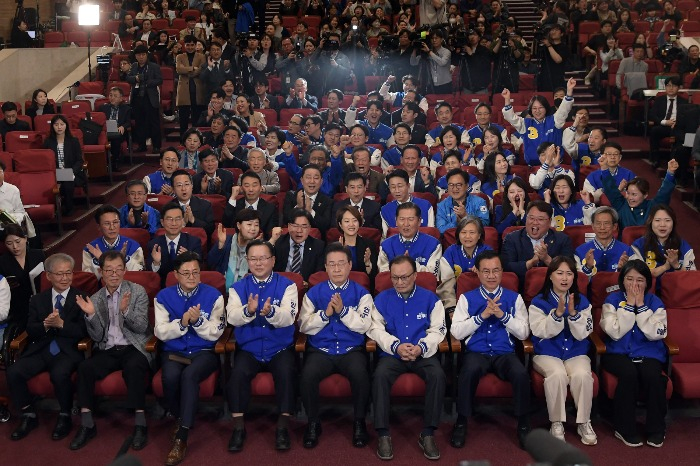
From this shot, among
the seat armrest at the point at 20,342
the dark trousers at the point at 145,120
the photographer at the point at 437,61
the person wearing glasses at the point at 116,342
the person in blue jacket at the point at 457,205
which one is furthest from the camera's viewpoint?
the photographer at the point at 437,61

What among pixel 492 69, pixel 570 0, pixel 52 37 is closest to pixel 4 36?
pixel 52 37

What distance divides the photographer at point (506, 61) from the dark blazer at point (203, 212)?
5.05 metres

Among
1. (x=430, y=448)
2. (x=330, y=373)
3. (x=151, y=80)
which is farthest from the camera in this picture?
(x=151, y=80)

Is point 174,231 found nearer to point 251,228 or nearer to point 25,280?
point 251,228

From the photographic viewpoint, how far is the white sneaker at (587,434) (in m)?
4.52

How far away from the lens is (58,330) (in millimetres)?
4887

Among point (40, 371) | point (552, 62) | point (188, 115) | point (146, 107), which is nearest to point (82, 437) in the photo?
point (40, 371)

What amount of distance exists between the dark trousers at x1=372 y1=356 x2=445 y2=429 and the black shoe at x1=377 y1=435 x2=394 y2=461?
60 mm

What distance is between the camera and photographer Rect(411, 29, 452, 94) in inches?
400

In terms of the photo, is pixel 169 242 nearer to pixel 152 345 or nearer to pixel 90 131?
pixel 152 345

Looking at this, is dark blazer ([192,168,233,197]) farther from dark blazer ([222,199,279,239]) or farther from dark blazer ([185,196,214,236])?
dark blazer ([185,196,214,236])

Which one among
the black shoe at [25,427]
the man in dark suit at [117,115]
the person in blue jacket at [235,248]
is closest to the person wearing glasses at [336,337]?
the person in blue jacket at [235,248]

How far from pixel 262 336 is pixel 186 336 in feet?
1.36

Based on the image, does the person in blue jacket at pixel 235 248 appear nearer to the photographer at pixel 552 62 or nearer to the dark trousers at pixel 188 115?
the dark trousers at pixel 188 115
